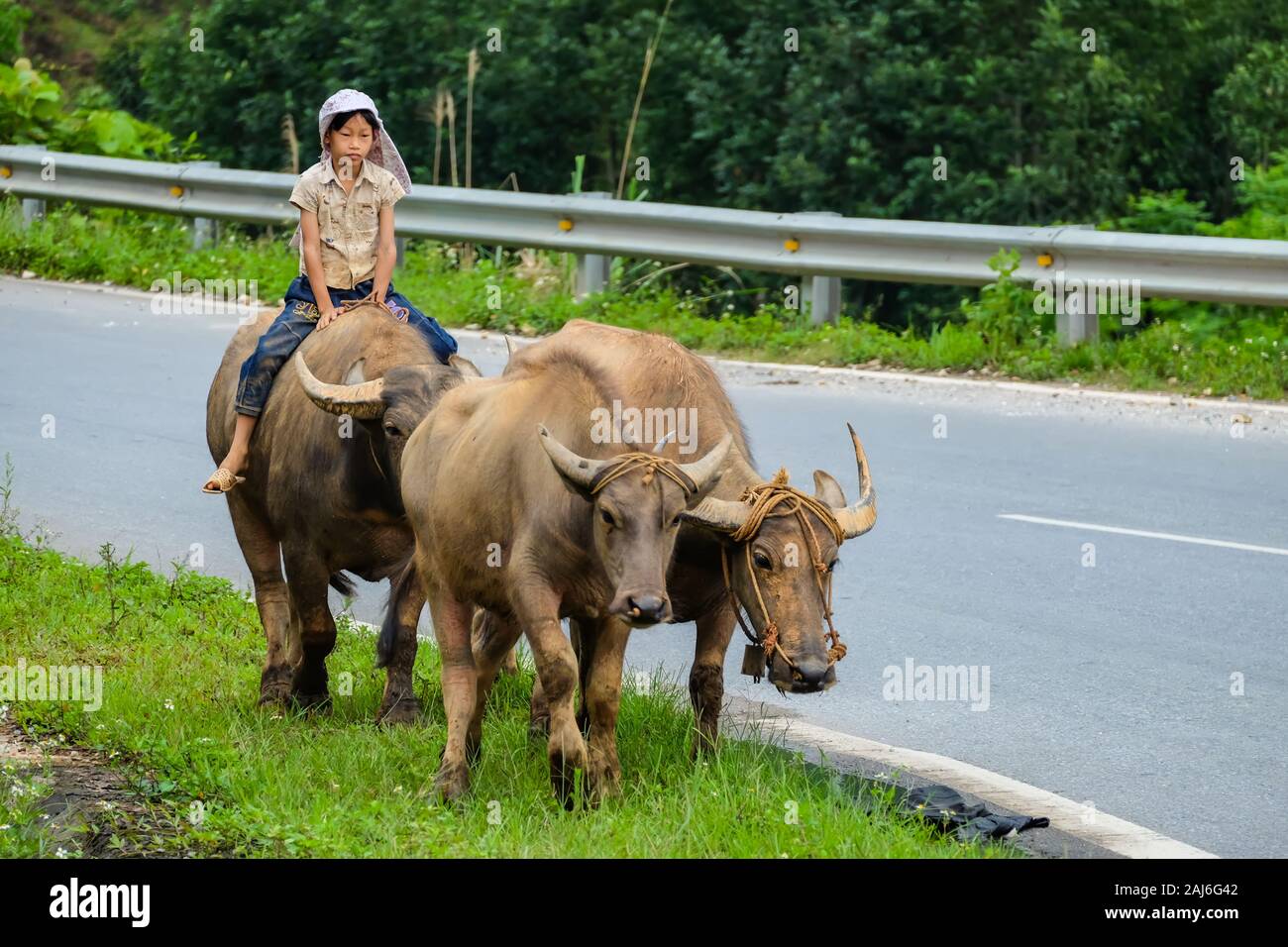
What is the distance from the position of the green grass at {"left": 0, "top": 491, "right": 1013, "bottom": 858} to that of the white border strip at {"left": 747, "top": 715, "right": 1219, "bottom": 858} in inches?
18.0

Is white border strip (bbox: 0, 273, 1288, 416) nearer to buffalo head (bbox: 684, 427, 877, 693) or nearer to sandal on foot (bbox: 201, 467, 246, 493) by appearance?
sandal on foot (bbox: 201, 467, 246, 493)

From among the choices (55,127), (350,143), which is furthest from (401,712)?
(55,127)

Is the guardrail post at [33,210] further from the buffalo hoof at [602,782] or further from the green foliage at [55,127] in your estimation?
the buffalo hoof at [602,782]

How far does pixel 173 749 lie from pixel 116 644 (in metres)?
1.73

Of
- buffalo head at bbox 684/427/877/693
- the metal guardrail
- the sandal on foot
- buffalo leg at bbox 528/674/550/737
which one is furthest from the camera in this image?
the metal guardrail

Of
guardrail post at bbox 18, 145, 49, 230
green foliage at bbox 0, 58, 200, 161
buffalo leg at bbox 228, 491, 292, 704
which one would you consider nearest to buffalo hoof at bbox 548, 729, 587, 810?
buffalo leg at bbox 228, 491, 292, 704

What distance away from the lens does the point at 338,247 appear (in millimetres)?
8227

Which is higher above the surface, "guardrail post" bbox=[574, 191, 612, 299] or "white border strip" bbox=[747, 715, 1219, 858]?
"guardrail post" bbox=[574, 191, 612, 299]

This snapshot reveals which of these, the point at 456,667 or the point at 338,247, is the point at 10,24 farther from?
the point at 456,667

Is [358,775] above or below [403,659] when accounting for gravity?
below

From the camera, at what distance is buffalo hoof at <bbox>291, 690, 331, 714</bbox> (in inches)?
305

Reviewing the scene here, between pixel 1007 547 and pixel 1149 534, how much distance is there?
773mm

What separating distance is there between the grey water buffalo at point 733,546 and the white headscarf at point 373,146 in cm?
183

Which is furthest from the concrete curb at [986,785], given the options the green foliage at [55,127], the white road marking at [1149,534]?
the green foliage at [55,127]
